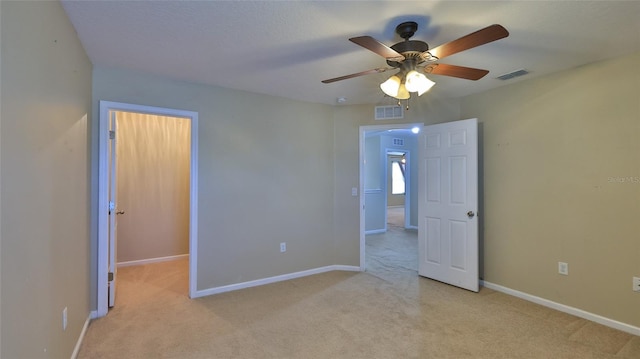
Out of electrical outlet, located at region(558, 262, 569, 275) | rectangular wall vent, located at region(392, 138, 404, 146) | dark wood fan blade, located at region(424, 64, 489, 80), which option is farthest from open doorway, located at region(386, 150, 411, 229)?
dark wood fan blade, located at region(424, 64, 489, 80)

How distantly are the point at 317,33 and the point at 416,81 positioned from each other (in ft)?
2.49

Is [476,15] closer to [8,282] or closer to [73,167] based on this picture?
[8,282]

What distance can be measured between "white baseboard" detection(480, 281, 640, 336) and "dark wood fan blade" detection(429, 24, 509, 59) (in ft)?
8.71

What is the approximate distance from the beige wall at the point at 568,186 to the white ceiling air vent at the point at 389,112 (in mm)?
896

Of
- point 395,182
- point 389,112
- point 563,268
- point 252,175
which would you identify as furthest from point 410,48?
point 395,182

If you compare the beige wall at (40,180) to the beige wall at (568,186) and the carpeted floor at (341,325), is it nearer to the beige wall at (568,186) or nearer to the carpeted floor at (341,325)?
the carpeted floor at (341,325)

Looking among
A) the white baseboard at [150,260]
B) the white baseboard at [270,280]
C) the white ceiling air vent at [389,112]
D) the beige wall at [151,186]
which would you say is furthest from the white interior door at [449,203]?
the white baseboard at [150,260]

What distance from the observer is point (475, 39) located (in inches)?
67.0

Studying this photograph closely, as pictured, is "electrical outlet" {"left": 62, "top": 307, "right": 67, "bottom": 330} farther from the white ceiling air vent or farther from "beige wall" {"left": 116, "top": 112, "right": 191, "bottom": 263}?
the white ceiling air vent

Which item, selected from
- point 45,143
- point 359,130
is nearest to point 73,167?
point 45,143

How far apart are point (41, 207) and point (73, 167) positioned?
70 centimetres

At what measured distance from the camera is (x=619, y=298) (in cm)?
258

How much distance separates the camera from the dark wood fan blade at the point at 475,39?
A: 157cm

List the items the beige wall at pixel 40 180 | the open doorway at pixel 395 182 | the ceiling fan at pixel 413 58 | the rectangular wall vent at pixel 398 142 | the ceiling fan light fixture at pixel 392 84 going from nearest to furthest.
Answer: the beige wall at pixel 40 180, the ceiling fan at pixel 413 58, the ceiling fan light fixture at pixel 392 84, the rectangular wall vent at pixel 398 142, the open doorway at pixel 395 182
